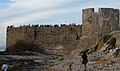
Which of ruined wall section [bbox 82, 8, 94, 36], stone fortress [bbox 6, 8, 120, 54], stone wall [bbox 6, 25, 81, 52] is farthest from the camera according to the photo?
stone wall [bbox 6, 25, 81, 52]

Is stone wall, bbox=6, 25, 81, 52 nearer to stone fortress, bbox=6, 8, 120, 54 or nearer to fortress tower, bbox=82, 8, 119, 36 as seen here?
stone fortress, bbox=6, 8, 120, 54

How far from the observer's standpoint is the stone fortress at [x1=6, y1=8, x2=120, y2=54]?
43469 millimetres

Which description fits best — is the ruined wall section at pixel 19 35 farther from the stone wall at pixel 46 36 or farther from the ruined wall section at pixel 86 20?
the ruined wall section at pixel 86 20

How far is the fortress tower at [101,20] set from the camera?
43.0 meters

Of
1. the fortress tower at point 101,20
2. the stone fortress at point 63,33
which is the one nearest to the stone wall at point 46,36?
the stone fortress at point 63,33

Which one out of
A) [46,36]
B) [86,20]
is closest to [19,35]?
[46,36]

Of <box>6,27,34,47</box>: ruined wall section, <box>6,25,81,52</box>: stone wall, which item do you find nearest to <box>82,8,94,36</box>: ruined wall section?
<box>6,25,81,52</box>: stone wall

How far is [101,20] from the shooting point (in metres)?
43.7

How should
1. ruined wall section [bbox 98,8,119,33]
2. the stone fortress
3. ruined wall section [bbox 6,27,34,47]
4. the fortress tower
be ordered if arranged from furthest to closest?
1. ruined wall section [bbox 6,27,34,47]
2. the stone fortress
3. the fortress tower
4. ruined wall section [bbox 98,8,119,33]

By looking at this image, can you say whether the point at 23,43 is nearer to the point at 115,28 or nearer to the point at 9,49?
the point at 9,49

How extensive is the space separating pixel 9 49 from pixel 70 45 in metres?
8.74

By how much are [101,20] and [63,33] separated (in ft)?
22.4

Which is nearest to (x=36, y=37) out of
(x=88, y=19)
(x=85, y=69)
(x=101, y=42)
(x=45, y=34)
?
(x=45, y=34)

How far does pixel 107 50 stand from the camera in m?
35.8
